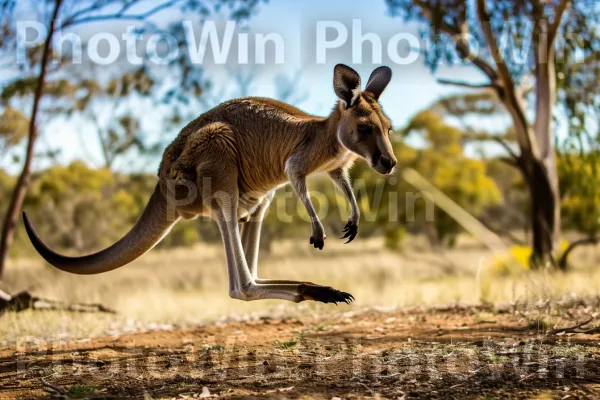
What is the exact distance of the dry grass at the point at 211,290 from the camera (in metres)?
6.14

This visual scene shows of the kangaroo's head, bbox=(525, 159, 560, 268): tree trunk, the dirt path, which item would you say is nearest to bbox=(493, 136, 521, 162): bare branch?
bbox=(525, 159, 560, 268): tree trunk

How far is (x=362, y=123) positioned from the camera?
12.0 ft

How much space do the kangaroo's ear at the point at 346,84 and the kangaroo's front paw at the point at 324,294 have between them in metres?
1.11

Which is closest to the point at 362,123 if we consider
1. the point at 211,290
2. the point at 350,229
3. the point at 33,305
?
the point at 350,229

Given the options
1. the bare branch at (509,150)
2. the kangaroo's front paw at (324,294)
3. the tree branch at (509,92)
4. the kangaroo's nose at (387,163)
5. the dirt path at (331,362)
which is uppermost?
the tree branch at (509,92)

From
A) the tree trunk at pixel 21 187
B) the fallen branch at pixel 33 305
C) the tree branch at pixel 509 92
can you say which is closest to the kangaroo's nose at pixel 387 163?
the fallen branch at pixel 33 305

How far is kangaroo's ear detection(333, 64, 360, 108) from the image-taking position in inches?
148

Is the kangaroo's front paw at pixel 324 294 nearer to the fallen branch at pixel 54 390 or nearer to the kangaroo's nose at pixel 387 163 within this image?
the kangaroo's nose at pixel 387 163

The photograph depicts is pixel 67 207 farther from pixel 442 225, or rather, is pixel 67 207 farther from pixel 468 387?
pixel 468 387

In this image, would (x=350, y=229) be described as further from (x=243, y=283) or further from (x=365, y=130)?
(x=243, y=283)

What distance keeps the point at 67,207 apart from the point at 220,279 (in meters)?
9.42

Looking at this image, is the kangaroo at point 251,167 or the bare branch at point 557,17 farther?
the bare branch at point 557,17

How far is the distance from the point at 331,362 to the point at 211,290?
801 cm

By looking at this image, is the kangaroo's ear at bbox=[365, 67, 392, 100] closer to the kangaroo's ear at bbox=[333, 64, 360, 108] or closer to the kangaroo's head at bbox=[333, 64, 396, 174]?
the kangaroo's head at bbox=[333, 64, 396, 174]
